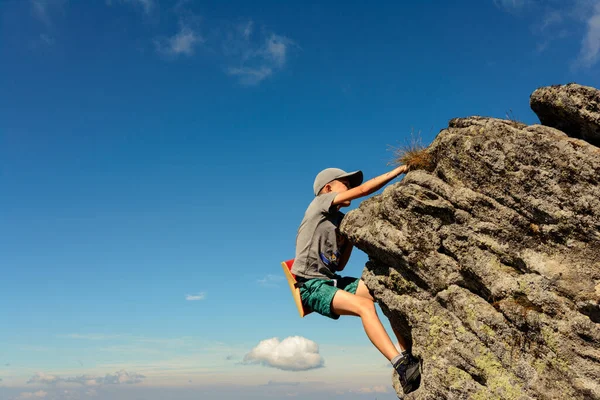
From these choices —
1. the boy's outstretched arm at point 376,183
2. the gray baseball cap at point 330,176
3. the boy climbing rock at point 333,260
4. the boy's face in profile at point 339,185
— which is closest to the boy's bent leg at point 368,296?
the boy climbing rock at point 333,260

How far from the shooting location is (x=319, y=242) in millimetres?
11703

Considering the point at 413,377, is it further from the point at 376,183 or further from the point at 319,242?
the point at 376,183

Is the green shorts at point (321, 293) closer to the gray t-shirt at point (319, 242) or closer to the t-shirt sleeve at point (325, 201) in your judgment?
the gray t-shirt at point (319, 242)

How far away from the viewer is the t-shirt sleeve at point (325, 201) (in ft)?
38.0

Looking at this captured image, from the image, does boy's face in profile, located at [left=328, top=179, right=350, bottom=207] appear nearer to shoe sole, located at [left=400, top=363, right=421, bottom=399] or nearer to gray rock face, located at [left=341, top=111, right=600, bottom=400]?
gray rock face, located at [left=341, top=111, right=600, bottom=400]

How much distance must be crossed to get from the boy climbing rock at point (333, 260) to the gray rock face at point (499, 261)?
0.58 metres

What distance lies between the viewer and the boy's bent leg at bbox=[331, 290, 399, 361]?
10.6 meters

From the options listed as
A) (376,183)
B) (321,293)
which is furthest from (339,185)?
(321,293)

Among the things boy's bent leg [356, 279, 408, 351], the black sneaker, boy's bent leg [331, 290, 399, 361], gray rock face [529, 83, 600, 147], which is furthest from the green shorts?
gray rock face [529, 83, 600, 147]

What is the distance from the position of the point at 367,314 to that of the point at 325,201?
8.92 ft

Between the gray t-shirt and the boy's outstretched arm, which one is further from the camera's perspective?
the gray t-shirt

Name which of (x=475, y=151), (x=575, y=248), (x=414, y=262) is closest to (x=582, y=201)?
(x=575, y=248)

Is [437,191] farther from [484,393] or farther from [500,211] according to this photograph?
[484,393]

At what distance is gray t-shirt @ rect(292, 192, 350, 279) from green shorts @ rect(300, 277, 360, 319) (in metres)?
0.19
